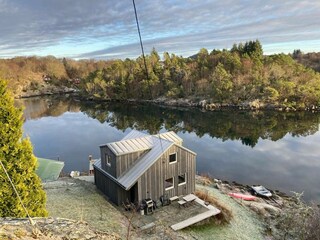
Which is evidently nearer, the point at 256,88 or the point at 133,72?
the point at 256,88

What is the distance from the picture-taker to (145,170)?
50.9 ft

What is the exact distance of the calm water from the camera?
1042 inches

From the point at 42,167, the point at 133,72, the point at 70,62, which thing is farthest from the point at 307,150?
the point at 70,62

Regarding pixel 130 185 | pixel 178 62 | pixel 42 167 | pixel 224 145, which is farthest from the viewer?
pixel 178 62

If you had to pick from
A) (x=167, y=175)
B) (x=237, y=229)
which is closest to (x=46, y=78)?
(x=167, y=175)

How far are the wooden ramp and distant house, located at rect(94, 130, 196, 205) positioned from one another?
2.47 m

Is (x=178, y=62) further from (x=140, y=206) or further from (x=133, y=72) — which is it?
(x=140, y=206)

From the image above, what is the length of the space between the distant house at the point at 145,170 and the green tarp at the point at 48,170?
249 inches

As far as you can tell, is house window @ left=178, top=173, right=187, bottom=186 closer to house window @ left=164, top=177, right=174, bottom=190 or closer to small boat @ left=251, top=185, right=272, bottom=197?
house window @ left=164, top=177, right=174, bottom=190

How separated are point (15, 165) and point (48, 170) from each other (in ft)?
43.2

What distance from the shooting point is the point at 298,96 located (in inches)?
2116

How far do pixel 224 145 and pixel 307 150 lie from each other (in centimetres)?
931

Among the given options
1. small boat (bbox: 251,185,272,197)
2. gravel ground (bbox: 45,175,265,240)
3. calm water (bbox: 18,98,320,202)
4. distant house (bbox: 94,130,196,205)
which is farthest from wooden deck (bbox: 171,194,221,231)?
calm water (bbox: 18,98,320,202)

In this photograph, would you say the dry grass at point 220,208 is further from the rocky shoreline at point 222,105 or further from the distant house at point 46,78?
the distant house at point 46,78
